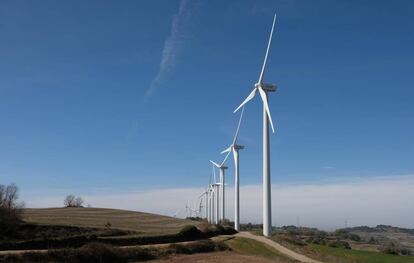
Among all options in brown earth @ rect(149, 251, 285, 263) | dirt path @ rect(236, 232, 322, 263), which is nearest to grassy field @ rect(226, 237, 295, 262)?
dirt path @ rect(236, 232, 322, 263)

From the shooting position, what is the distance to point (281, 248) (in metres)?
57.6

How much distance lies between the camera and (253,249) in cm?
5819

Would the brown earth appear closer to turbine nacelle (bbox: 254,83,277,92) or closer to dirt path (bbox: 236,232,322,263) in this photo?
dirt path (bbox: 236,232,322,263)

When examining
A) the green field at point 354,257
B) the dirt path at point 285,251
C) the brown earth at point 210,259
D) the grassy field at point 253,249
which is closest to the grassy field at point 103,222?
the grassy field at point 253,249

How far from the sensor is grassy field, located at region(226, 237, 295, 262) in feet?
171

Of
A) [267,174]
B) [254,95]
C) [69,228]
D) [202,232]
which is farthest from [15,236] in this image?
[254,95]

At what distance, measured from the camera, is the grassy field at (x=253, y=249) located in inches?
2055

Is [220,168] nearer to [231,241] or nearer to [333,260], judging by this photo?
[231,241]

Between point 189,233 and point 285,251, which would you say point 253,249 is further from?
point 189,233

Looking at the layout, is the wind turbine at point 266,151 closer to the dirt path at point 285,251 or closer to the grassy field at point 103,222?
the dirt path at point 285,251

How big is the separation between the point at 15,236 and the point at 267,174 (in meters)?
31.5

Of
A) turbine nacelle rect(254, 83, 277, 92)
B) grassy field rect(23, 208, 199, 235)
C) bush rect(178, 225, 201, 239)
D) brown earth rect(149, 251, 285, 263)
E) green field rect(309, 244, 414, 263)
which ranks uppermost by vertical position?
turbine nacelle rect(254, 83, 277, 92)

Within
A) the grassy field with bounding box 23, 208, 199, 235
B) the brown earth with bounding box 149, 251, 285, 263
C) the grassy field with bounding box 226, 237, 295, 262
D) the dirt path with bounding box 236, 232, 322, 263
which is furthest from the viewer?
the grassy field with bounding box 23, 208, 199, 235

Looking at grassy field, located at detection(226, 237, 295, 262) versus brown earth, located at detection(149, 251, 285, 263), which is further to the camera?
grassy field, located at detection(226, 237, 295, 262)
